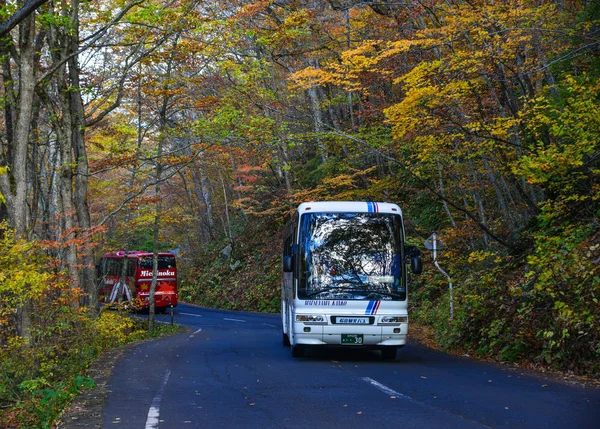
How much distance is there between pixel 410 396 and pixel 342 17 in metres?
20.0

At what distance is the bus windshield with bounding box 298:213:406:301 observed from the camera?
539 inches

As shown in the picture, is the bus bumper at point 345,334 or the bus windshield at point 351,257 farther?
the bus windshield at point 351,257

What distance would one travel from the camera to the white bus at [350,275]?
13.6 m

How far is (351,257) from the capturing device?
45.4 feet

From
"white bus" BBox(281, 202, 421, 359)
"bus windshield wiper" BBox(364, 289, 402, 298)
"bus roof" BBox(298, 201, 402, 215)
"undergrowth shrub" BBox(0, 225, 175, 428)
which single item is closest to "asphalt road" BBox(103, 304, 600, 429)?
"white bus" BBox(281, 202, 421, 359)

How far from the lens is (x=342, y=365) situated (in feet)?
43.8

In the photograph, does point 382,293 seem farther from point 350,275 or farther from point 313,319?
point 313,319

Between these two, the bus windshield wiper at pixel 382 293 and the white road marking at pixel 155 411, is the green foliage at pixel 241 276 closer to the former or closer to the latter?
the bus windshield wiper at pixel 382 293

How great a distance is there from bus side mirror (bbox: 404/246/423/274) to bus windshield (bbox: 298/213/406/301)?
0.21 m

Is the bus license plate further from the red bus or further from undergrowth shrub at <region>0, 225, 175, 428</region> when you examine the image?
the red bus

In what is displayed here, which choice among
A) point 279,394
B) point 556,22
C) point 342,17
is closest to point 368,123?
point 342,17

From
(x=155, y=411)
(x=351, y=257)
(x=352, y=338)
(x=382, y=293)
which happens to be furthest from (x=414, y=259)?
(x=155, y=411)

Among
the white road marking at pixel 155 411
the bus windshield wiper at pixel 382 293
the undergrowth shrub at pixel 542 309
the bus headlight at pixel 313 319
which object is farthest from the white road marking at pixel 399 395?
the undergrowth shrub at pixel 542 309

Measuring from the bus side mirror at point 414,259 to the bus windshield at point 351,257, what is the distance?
0.21 m
